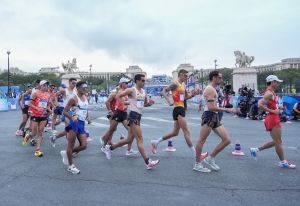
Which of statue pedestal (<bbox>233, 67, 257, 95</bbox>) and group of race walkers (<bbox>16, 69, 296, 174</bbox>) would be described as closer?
group of race walkers (<bbox>16, 69, 296, 174</bbox>)

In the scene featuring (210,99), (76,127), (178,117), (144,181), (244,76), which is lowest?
(144,181)

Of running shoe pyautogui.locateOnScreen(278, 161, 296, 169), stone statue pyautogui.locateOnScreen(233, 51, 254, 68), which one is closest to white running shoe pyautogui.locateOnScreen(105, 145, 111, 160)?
running shoe pyautogui.locateOnScreen(278, 161, 296, 169)

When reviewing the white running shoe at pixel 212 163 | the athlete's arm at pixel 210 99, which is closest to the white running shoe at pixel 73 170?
the white running shoe at pixel 212 163

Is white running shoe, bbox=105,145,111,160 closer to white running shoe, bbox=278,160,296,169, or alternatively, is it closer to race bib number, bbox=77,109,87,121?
race bib number, bbox=77,109,87,121

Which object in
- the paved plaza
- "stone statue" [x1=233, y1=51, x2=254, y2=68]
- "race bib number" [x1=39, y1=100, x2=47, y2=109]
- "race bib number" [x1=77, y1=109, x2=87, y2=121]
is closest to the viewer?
the paved plaza

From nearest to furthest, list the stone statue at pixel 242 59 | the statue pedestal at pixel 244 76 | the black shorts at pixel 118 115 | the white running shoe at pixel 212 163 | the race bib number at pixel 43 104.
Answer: the white running shoe at pixel 212 163 < the black shorts at pixel 118 115 < the race bib number at pixel 43 104 < the statue pedestal at pixel 244 76 < the stone statue at pixel 242 59

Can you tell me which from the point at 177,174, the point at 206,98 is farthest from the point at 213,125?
the point at 177,174

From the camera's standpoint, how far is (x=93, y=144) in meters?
9.48

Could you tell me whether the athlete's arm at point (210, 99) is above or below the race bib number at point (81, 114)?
above

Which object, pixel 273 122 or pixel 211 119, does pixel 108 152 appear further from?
pixel 273 122

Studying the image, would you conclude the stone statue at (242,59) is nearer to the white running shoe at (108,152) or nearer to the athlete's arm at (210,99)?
the white running shoe at (108,152)

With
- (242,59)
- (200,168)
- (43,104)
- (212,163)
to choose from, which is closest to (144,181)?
(200,168)

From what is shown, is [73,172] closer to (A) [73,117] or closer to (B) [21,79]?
(A) [73,117]

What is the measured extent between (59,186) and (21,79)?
117 metres
